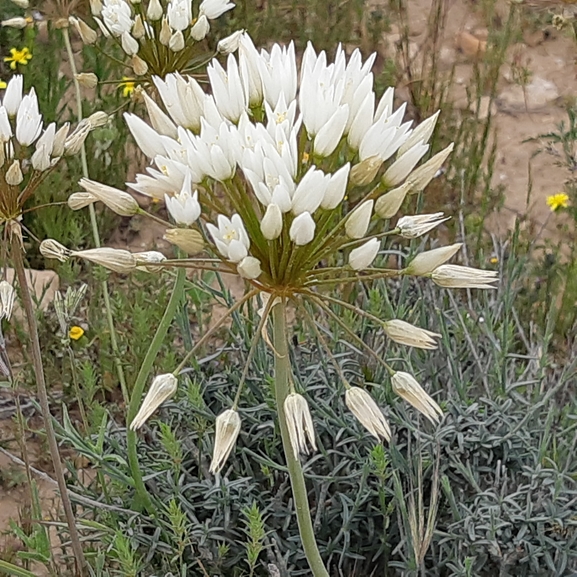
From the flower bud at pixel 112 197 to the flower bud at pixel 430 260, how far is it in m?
0.44

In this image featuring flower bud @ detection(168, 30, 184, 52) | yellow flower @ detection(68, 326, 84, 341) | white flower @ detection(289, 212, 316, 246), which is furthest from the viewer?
yellow flower @ detection(68, 326, 84, 341)

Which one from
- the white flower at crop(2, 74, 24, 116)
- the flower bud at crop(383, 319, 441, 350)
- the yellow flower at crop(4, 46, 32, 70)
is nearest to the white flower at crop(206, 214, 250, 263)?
the flower bud at crop(383, 319, 441, 350)

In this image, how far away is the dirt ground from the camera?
13.3 ft

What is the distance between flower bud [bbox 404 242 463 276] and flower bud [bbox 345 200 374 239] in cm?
10

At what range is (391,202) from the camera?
1.29 metres

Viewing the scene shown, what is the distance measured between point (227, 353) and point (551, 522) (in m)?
1.04

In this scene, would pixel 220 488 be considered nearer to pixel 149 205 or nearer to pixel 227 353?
pixel 227 353

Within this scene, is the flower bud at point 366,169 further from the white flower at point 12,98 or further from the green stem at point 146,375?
the white flower at point 12,98

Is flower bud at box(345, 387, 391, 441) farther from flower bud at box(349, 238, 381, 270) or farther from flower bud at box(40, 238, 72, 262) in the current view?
flower bud at box(40, 238, 72, 262)

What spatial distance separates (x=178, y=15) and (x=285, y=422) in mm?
948

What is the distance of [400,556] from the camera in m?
2.11

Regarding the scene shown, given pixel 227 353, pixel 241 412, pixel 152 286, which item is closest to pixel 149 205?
pixel 152 286

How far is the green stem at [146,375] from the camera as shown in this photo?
6.02 ft

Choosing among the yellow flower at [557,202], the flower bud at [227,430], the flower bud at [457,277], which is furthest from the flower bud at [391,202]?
the yellow flower at [557,202]
